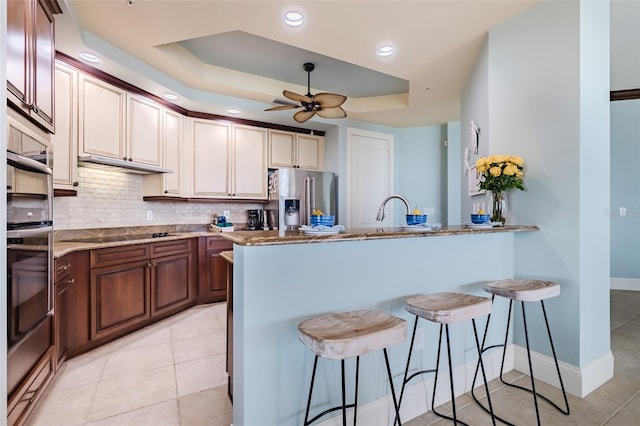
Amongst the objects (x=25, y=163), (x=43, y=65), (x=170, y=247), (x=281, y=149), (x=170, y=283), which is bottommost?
(x=170, y=283)

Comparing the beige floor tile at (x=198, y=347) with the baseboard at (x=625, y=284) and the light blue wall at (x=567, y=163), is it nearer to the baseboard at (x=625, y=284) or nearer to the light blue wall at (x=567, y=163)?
the light blue wall at (x=567, y=163)

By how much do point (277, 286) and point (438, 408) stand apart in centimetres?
125

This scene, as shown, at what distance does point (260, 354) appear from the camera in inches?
53.6

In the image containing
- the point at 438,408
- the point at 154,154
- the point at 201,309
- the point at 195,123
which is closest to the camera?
the point at 438,408

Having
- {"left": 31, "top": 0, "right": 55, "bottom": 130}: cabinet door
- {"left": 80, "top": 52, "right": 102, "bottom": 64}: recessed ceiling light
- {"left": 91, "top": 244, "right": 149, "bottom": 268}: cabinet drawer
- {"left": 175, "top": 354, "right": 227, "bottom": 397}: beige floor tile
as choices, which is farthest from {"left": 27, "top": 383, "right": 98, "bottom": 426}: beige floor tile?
{"left": 80, "top": 52, "right": 102, "bottom": 64}: recessed ceiling light

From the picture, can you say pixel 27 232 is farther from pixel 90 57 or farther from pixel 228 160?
pixel 228 160

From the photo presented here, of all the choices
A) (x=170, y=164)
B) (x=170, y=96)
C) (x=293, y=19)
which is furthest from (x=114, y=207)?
(x=293, y=19)

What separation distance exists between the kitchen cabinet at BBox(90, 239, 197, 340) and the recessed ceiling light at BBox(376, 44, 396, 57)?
273 cm

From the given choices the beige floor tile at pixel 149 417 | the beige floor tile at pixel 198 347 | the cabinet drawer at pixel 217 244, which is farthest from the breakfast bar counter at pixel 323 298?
the cabinet drawer at pixel 217 244

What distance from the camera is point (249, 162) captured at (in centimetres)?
429

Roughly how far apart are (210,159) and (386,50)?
2468mm

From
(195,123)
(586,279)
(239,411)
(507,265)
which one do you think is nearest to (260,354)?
(239,411)

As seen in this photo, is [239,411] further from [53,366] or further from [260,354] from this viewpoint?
[53,366]

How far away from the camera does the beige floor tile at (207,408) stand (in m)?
1.73
